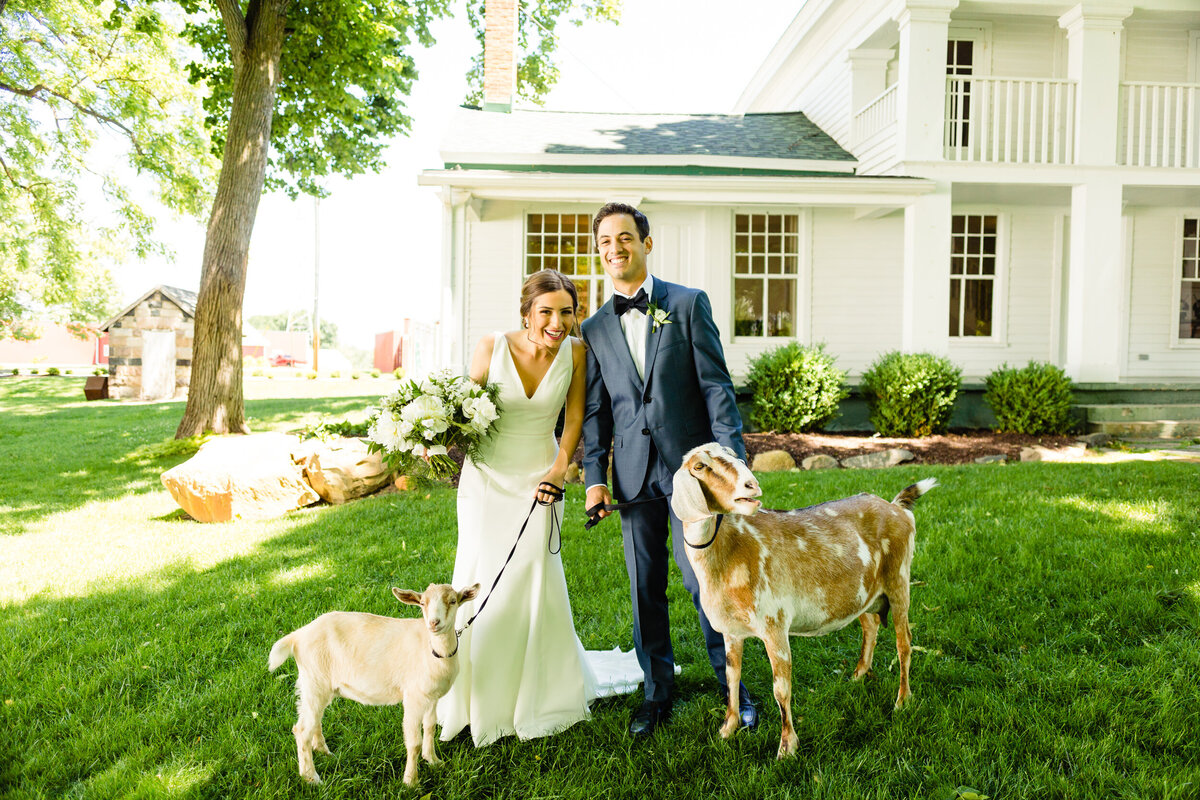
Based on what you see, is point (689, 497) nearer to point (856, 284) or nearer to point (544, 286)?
point (544, 286)

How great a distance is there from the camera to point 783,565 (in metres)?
3.03

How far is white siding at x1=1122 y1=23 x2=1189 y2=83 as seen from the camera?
13.2m

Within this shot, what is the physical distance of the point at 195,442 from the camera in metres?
10.4

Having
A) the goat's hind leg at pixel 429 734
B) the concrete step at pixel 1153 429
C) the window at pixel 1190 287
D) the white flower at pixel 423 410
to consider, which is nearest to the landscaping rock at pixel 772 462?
the concrete step at pixel 1153 429

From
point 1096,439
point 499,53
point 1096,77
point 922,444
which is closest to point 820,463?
point 922,444

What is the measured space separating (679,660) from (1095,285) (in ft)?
37.2

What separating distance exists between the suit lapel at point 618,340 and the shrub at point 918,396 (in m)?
8.54

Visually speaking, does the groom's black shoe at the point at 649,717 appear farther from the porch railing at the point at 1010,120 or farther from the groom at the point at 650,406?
the porch railing at the point at 1010,120

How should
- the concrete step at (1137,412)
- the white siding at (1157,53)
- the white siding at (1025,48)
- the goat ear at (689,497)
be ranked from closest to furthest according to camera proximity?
the goat ear at (689,497) → the concrete step at (1137,412) → the white siding at (1025,48) → the white siding at (1157,53)

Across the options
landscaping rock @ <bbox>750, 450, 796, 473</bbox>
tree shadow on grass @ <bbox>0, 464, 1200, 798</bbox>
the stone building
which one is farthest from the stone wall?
landscaping rock @ <bbox>750, 450, 796, 473</bbox>

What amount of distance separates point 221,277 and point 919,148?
455 inches

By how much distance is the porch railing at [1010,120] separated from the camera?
11.6 m

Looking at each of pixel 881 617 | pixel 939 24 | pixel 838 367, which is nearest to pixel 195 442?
pixel 881 617

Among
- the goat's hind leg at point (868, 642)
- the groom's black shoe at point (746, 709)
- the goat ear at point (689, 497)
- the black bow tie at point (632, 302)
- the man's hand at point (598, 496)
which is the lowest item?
the groom's black shoe at point (746, 709)
